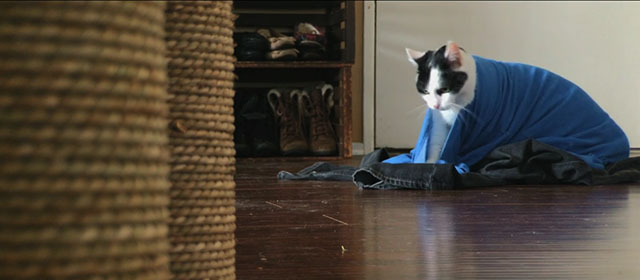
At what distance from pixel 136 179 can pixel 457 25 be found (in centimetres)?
334

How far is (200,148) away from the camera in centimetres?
57

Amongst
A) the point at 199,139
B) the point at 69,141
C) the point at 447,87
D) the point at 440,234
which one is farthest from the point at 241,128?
the point at 69,141

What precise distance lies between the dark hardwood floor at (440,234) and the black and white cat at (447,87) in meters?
0.29

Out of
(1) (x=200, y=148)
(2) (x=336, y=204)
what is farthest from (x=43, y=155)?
(2) (x=336, y=204)

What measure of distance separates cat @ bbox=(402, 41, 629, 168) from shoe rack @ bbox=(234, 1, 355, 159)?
38.8 inches

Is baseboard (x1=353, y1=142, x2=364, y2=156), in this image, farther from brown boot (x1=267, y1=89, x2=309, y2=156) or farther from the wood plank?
the wood plank

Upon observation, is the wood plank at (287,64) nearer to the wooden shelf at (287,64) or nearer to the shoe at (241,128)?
the wooden shelf at (287,64)

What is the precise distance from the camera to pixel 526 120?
2129 millimetres

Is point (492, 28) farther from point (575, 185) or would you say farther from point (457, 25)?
point (575, 185)

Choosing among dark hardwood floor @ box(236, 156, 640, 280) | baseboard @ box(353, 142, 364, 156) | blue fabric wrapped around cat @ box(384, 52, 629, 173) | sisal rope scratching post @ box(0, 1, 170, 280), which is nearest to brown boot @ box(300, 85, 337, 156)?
baseboard @ box(353, 142, 364, 156)

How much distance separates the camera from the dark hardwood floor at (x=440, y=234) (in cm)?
85

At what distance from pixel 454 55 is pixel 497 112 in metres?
0.21

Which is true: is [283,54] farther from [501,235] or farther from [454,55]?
[501,235]

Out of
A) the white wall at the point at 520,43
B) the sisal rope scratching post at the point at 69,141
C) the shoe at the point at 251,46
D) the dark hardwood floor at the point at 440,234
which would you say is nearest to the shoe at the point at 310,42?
the shoe at the point at 251,46
